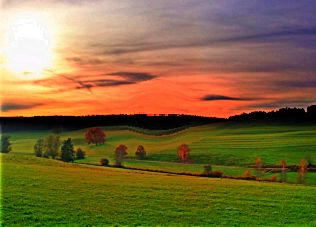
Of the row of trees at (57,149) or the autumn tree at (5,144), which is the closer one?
the row of trees at (57,149)

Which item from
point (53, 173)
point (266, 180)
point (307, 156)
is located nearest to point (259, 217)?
point (53, 173)

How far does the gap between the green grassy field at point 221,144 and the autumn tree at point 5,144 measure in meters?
2.26

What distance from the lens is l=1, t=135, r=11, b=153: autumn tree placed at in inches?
2052

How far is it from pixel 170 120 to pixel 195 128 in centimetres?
432

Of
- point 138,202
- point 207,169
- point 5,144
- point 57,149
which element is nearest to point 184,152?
point 207,169

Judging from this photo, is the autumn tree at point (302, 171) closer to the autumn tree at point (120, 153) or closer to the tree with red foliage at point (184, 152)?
the tree with red foliage at point (184, 152)

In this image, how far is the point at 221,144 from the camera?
47.0 m

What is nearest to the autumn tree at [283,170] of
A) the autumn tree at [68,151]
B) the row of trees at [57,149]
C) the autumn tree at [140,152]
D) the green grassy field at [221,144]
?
the green grassy field at [221,144]

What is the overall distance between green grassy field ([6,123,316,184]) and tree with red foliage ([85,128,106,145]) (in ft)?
2.37

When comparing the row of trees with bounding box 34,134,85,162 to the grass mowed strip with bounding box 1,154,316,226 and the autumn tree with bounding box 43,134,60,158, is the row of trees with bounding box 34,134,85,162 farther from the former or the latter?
the grass mowed strip with bounding box 1,154,316,226

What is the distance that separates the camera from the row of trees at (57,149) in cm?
5150

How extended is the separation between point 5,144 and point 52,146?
17.0ft

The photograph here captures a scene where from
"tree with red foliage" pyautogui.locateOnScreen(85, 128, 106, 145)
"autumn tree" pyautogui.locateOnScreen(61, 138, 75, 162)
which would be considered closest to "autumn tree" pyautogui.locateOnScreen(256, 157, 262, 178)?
"tree with red foliage" pyautogui.locateOnScreen(85, 128, 106, 145)

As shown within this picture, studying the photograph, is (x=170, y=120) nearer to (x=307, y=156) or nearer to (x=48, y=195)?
(x=307, y=156)
